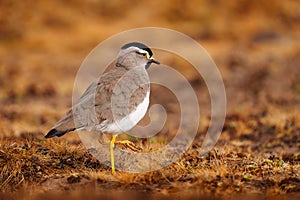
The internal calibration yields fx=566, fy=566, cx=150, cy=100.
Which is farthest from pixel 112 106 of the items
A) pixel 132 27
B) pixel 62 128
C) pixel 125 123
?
pixel 132 27

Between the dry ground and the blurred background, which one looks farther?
the blurred background

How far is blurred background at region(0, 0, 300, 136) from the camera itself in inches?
571

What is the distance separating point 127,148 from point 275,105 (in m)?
7.32

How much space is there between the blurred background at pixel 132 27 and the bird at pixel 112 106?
4306mm

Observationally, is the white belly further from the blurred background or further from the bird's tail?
the blurred background

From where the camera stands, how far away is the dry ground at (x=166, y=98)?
21.1 ft

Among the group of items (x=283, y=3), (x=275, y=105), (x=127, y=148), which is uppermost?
(x=283, y=3)

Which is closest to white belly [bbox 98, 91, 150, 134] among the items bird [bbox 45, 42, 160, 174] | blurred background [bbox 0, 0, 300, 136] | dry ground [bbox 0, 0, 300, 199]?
bird [bbox 45, 42, 160, 174]

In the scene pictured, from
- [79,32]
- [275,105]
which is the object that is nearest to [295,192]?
[275,105]

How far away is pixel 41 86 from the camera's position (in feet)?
55.0

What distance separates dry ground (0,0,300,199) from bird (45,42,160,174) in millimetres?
551

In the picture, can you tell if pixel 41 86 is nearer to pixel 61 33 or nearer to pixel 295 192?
pixel 61 33

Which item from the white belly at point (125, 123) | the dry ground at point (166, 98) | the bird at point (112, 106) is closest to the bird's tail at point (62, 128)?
the bird at point (112, 106)

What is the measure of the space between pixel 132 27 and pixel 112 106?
66.7 ft
